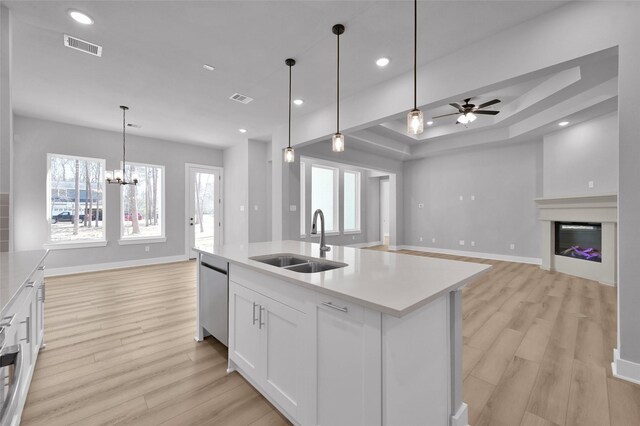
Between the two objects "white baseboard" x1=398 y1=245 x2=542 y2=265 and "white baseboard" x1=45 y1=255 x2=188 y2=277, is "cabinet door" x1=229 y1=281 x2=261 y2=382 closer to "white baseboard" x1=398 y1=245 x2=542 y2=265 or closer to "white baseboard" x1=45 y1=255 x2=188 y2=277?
"white baseboard" x1=45 y1=255 x2=188 y2=277

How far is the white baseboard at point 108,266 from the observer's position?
17.0 ft

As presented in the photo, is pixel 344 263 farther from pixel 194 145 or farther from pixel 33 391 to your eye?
pixel 194 145

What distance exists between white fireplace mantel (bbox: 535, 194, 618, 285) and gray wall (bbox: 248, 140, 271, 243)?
5981 mm

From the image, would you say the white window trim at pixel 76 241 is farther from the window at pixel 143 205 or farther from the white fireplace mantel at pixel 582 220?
the white fireplace mantel at pixel 582 220

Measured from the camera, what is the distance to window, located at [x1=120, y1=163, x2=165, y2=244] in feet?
19.8

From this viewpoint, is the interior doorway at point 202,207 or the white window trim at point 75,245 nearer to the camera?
the white window trim at point 75,245

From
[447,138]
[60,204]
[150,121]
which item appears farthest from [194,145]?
[447,138]

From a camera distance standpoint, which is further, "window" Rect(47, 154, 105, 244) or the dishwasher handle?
"window" Rect(47, 154, 105, 244)

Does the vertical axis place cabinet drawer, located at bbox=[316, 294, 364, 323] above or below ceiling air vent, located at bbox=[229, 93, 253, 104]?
below

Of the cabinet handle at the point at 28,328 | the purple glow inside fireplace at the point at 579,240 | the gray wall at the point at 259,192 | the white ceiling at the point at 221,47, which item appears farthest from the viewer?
the gray wall at the point at 259,192

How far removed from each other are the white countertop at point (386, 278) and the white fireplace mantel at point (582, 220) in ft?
14.8

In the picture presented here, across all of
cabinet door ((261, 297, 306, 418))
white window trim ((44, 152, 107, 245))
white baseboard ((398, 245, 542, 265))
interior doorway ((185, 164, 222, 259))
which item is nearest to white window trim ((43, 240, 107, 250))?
white window trim ((44, 152, 107, 245))

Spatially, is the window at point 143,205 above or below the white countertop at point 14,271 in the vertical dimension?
above

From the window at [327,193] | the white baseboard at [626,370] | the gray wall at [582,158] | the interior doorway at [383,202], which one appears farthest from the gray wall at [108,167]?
the gray wall at [582,158]
